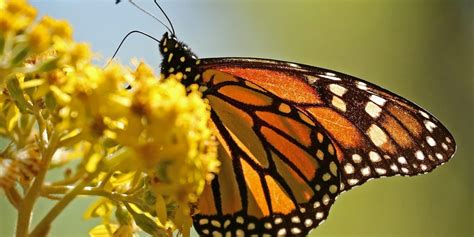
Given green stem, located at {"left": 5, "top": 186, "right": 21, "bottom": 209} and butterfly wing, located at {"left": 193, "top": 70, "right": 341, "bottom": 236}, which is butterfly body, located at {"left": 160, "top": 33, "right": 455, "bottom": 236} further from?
green stem, located at {"left": 5, "top": 186, "right": 21, "bottom": 209}

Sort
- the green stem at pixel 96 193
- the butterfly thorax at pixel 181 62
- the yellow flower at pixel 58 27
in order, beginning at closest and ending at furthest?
1. the green stem at pixel 96 193
2. the yellow flower at pixel 58 27
3. the butterfly thorax at pixel 181 62

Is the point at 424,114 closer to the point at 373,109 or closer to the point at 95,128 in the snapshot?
the point at 373,109

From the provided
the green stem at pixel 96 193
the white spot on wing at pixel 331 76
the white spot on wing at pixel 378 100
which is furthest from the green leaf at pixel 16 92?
the white spot on wing at pixel 378 100

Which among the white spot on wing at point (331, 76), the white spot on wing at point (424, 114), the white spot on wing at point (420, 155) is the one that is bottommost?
the white spot on wing at point (420, 155)

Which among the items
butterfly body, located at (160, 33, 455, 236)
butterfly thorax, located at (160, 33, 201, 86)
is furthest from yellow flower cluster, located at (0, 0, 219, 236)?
butterfly body, located at (160, 33, 455, 236)

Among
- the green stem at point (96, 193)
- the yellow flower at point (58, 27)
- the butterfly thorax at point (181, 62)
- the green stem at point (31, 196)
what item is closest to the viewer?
the green stem at point (31, 196)

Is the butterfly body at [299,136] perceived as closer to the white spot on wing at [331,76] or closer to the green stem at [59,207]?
the white spot on wing at [331,76]

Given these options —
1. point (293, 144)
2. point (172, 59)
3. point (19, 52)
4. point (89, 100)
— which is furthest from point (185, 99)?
point (293, 144)
